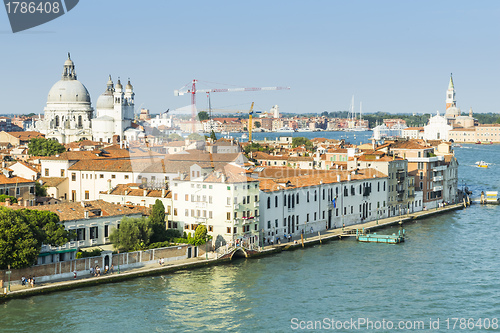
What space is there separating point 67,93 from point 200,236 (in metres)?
41.6

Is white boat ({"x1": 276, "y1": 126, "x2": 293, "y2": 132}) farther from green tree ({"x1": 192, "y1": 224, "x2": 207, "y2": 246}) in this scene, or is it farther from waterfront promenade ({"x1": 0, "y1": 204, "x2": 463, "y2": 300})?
green tree ({"x1": 192, "y1": 224, "x2": 207, "y2": 246})

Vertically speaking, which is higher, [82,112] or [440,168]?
[82,112]

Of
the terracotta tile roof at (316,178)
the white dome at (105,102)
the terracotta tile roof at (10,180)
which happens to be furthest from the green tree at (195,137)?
the white dome at (105,102)

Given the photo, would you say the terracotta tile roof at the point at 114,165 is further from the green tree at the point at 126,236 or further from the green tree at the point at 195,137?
the green tree at the point at 126,236

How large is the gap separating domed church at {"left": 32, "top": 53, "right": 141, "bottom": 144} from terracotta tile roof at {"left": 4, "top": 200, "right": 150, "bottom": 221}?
34.0 m

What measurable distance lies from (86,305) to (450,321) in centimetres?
721

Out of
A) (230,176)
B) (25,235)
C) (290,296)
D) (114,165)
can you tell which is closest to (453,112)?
(114,165)

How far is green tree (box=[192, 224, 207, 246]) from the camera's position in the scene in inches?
746

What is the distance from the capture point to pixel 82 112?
57.9 m

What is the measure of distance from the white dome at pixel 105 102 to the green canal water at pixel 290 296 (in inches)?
1493

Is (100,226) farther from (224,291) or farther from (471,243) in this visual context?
(471,243)

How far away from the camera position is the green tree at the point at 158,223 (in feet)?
62.7

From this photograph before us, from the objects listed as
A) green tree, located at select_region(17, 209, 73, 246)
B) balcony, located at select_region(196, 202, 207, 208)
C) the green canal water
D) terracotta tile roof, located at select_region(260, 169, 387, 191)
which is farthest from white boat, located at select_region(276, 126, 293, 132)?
green tree, located at select_region(17, 209, 73, 246)

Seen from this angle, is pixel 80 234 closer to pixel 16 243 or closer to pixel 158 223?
pixel 158 223
